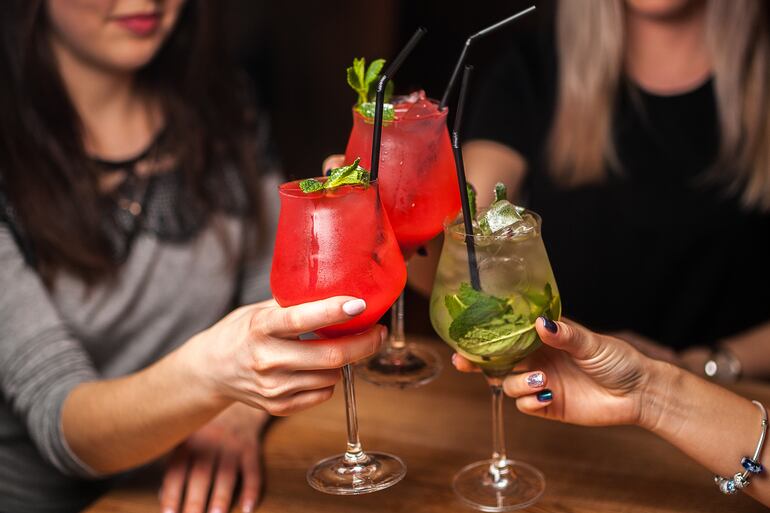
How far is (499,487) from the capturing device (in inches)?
53.4

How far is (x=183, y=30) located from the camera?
222cm

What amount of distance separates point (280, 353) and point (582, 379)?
475mm

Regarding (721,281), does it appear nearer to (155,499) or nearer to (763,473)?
(763,473)

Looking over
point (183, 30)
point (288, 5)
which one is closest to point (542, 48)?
point (183, 30)

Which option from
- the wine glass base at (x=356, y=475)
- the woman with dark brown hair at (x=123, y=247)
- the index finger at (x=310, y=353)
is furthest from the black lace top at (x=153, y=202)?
the index finger at (x=310, y=353)

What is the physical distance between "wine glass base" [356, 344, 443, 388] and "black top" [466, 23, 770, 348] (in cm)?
78

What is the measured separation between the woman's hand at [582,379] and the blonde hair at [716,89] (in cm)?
114

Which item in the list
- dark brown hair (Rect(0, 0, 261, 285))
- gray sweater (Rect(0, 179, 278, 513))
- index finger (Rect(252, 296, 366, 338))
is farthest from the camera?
dark brown hair (Rect(0, 0, 261, 285))

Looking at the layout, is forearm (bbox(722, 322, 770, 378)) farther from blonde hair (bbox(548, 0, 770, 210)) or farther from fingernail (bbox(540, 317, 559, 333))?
fingernail (bbox(540, 317, 559, 333))

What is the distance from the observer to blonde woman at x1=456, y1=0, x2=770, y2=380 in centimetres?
225

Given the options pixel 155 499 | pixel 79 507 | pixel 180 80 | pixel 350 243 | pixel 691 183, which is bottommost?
pixel 79 507

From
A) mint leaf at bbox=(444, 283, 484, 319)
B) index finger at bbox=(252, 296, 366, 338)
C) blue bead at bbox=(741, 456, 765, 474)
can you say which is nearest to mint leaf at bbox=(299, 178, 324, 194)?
index finger at bbox=(252, 296, 366, 338)

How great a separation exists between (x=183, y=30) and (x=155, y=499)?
1.27 meters

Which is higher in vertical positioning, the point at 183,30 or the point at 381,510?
the point at 183,30
